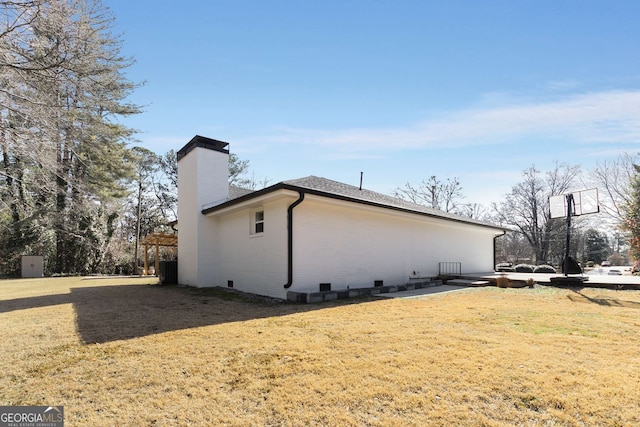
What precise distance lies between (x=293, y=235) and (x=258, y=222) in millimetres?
1768

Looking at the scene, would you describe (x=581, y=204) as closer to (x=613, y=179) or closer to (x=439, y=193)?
(x=613, y=179)

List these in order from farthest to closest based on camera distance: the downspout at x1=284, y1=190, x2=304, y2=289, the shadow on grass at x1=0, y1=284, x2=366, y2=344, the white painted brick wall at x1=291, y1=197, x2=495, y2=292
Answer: the white painted brick wall at x1=291, y1=197, x2=495, y2=292
the downspout at x1=284, y1=190, x2=304, y2=289
the shadow on grass at x1=0, y1=284, x2=366, y2=344

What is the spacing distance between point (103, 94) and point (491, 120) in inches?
471

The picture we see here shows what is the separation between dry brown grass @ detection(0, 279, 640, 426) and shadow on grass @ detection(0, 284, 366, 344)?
66 mm

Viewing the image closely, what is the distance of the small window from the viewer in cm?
977

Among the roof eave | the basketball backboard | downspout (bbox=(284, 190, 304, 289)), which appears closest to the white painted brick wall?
downspout (bbox=(284, 190, 304, 289))

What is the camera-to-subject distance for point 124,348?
4168 millimetres

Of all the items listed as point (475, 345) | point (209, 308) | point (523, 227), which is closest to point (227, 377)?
point (475, 345)

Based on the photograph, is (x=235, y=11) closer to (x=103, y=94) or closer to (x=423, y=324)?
(x=103, y=94)

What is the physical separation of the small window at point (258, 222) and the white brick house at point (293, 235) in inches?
1.2

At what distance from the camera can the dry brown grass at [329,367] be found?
254 centimetres

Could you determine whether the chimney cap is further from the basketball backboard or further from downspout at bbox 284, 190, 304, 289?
the basketball backboard

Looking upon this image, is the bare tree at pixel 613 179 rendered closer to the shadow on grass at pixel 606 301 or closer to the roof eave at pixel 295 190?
the roof eave at pixel 295 190

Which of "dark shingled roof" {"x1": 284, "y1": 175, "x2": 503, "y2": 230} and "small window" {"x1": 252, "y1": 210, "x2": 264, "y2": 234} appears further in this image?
"small window" {"x1": 252, "y1": 210, "x2": 264, "y2": 234}
